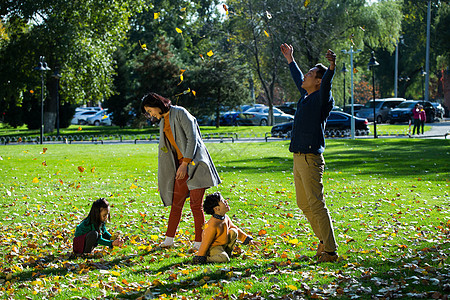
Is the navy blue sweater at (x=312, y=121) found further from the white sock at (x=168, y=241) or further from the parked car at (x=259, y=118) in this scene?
the parked car at (x=259, y=118)

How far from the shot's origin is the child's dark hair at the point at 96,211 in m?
6.21

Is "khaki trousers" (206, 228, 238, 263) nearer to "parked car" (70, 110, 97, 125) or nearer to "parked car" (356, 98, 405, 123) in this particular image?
"parked car" (356, 98, 405, 123)

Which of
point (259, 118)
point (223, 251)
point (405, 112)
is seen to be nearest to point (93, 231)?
point (223, 251)

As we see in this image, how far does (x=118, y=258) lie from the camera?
6.14 meters

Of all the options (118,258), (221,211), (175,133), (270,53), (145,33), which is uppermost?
(145,33)

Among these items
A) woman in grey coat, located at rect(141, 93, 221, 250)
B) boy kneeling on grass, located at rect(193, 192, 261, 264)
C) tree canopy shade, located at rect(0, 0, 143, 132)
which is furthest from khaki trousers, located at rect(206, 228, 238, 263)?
tree canopy shade, located at rect(0, 0, 143, 132)

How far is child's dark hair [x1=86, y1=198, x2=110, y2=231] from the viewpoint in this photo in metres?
6.21

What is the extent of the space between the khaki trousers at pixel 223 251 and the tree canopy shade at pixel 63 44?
29182 mm

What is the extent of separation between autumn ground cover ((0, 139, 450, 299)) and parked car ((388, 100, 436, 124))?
94.3 ft

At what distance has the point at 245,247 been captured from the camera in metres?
6.50

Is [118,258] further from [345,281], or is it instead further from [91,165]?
[91,165]

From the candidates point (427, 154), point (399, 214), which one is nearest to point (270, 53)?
point (427, 154)

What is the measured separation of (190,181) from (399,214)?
3.81 meters

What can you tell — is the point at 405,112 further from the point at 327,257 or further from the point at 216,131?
the point at 327,257
